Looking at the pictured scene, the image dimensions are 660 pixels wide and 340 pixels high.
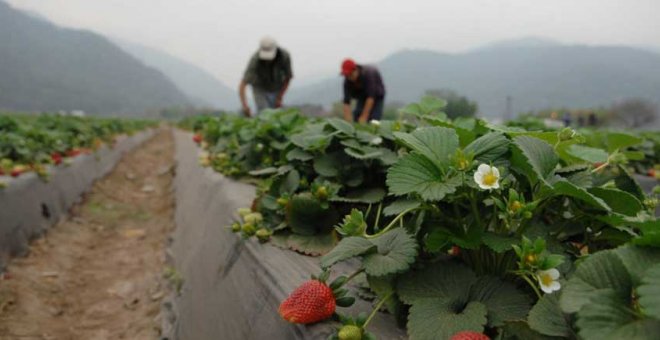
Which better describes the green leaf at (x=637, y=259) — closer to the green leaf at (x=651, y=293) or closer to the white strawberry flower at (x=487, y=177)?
the green leaf at (x=651, y=293)

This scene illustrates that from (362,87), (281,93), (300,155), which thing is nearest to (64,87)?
(281,93)

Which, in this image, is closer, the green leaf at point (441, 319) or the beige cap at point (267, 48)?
the green leaf at point (441, 319)

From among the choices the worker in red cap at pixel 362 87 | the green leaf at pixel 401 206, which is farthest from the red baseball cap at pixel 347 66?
the green leaf at pixel 401 206

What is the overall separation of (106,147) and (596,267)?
9.67 m

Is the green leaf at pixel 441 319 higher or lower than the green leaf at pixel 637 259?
lower

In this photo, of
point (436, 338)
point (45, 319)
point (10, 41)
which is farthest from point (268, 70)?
point (10, 41)

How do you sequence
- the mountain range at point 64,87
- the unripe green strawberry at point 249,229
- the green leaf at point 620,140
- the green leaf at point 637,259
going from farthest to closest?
the mountain range at point 64,87 < the unripe green strawberry at point 249,229 < the green leaf at point 620,140 < the green leaf at point 637,259

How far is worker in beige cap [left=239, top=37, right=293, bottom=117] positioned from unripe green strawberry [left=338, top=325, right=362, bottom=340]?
19.3 ft

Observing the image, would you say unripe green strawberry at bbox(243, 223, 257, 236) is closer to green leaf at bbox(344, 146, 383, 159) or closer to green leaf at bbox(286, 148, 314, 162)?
green leaf at bbox(286, 148, 314, 162)

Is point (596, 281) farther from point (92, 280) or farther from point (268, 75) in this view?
point (268, 75)

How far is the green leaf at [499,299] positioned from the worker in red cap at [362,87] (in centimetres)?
505

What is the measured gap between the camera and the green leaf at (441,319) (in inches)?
40.3

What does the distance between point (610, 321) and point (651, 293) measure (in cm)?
9

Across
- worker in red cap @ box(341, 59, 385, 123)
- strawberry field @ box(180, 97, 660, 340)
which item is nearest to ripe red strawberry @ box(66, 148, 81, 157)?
worker in red cap @ box(341, 59, 385, 123)
